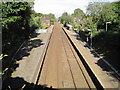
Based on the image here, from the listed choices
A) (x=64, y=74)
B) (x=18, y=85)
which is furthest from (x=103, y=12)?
(x=18, y=85)

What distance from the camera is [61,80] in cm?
1185

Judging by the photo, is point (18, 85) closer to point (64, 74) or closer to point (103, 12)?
point (64, 74)

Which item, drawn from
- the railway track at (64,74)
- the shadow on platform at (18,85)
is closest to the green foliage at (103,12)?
the railway track at (64,74)

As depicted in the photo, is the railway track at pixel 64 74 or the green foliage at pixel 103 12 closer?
the railway track at pixel 64 74

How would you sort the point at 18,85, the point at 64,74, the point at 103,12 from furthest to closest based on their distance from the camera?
the point at 103,12
the point at 64,74
the point at 18,85

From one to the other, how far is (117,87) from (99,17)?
21.8m

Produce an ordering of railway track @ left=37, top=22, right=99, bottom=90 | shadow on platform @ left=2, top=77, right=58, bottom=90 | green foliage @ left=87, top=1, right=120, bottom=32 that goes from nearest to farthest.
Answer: shadow on platform @ left=2, top=77, right=58, bottom=90 → railway track @ left=37, top=22, right=99, bottom=90 → green foliage @ left=87, top=1, right=120, bottom=32

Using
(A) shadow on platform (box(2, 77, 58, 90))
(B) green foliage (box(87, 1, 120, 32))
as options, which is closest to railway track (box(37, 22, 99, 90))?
(A) shadow on platform (box(2, 77, 58, 90))

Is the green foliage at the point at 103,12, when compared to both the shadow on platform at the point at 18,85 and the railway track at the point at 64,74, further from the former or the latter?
the shadow on platform at the point at 18,85

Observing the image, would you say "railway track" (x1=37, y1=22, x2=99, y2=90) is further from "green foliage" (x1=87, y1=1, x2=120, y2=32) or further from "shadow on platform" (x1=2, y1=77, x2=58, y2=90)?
"green foliage" (x1=87, y1=1, x2=120, y2=32)

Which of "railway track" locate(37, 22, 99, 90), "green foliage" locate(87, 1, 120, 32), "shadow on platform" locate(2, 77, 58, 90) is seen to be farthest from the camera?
"green foliage" locate(87, 1, 120, 32)

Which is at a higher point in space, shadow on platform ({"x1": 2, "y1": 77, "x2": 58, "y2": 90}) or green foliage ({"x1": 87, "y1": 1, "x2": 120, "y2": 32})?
green foliage ({"x1": 87, "y1": 1, "x2": 120, "y2": 32})

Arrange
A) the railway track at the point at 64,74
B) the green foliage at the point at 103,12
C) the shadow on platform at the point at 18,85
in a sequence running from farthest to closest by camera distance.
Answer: the green foliage at the point at 103,12, the railway track at the point at 64,74, the shadow on platform at the point at 18,85

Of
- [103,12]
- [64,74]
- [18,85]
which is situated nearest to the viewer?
[18,85]
